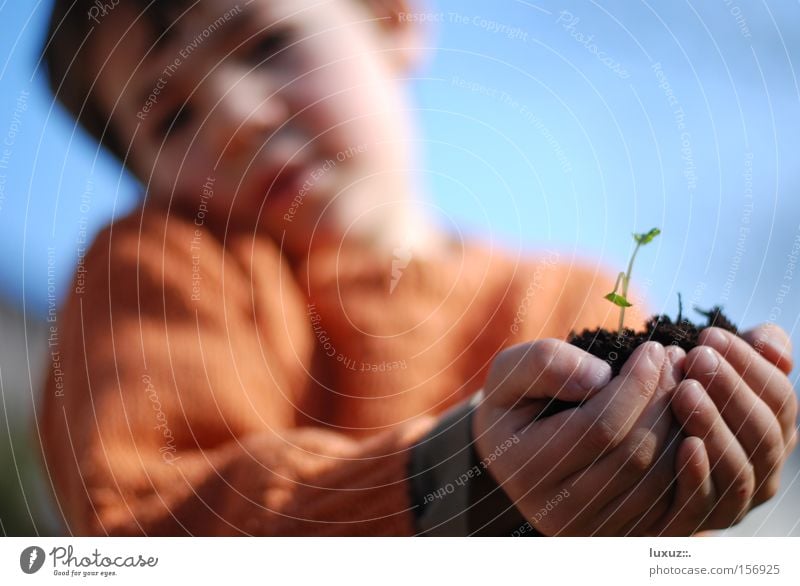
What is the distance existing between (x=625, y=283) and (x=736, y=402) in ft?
0.42

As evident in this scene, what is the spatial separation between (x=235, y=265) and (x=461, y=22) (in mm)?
275

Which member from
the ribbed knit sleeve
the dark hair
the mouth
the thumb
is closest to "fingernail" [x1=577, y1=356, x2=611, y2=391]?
the thumb

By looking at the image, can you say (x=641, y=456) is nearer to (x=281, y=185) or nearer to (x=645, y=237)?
(x=645, y=237)

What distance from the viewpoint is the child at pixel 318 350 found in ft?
2.01

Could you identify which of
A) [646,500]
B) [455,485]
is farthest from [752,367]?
[455,485]

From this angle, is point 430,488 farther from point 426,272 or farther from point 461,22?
point 461,22

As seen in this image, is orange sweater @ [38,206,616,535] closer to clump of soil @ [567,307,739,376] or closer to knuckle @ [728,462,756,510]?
clump of soil @ [567,307,739,376]

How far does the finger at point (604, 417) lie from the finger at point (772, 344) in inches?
3.8

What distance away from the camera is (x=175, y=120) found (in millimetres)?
633

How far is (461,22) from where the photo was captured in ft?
2.21

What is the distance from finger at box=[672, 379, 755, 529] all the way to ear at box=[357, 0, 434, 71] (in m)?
0.34

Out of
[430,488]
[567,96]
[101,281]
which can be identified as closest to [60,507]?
[101,281]

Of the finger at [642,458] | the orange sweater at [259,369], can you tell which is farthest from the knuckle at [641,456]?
the orange sweater at [259,369]
